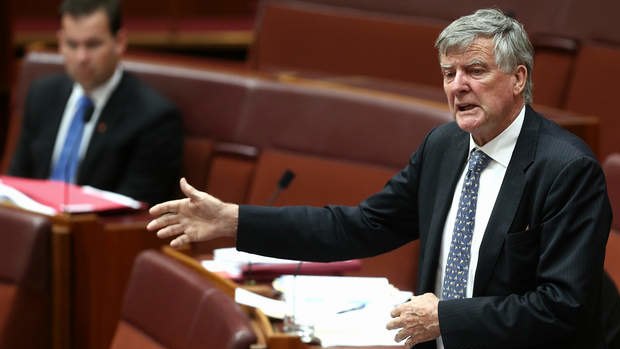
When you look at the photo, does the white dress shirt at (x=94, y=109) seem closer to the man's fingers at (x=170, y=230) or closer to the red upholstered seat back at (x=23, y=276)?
the red upholstered seat back at (x=23, y=276)

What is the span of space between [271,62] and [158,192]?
322 millimetres

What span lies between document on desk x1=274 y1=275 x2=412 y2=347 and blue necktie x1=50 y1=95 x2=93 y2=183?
1.69 feet

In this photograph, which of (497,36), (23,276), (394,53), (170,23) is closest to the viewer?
(497,36)

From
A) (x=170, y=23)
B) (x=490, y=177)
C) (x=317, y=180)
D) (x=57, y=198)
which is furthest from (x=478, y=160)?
(x=170, y=23)

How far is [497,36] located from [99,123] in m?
0.78

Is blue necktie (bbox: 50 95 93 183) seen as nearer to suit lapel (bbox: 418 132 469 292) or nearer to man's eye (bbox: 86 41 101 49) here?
man's eye (bbox: 86 41 101 49)

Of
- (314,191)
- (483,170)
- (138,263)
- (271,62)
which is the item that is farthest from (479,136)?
(271,62)

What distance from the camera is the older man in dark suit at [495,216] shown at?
2.21 ft

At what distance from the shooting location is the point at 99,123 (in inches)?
54.1

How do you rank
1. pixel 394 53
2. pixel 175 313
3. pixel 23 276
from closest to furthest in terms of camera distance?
pixel 175 313 → pixel 23 276 → pixel 394 53

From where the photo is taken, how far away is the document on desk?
838 millimetres

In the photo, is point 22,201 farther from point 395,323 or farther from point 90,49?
point 395,323

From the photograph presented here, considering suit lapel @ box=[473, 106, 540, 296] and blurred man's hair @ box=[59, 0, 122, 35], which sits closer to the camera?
suit lapel @ box=[473, 106, 540, 296]

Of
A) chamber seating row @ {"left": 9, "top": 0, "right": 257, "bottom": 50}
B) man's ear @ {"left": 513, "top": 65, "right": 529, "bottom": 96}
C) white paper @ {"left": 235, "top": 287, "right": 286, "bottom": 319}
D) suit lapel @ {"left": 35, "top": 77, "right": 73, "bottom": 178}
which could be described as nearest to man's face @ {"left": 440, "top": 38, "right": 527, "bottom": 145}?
man's ear @ {"left": 513, "top": 65, "right": 529, "bottom": 96}
